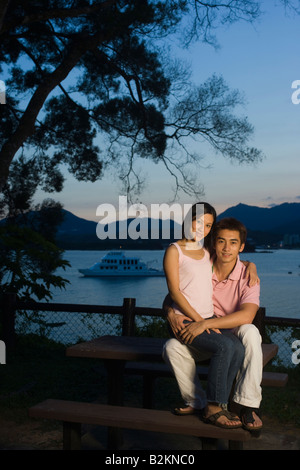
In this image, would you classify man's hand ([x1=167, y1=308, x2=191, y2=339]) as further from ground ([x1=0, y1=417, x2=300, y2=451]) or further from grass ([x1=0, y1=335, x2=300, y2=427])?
grass ([x1=0, y1=335, x2=300, y2=427])

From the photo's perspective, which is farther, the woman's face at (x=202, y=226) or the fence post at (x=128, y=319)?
the fence post at (x=128, y=319)

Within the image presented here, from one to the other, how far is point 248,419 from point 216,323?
57 centimetres

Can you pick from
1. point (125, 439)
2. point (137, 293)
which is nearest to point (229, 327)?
point (125, 439)

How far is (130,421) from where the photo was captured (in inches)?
124

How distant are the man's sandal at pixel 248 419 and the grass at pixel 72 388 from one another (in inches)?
78.8

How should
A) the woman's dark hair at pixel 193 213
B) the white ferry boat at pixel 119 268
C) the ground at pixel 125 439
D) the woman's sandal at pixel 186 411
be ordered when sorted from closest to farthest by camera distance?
the woman's sandal at pixel 186 411, the woman's dark hair at pixel 193 213, the ground at pixel 125 439, the white ferry boat at pixel 119 268

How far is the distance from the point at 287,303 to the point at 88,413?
43.5 m

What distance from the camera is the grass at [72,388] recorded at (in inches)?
205

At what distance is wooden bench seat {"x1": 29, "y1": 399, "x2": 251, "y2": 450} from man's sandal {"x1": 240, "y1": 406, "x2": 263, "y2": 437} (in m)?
0.04

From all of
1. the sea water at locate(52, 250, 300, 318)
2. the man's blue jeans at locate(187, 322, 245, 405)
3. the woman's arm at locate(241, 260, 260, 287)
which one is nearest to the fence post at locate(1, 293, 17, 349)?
the woman's arm at locate(241, 260, 260, 287)

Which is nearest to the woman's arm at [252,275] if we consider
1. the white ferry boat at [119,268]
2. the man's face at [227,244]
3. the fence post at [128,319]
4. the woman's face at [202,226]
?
the man's face at [227,244]

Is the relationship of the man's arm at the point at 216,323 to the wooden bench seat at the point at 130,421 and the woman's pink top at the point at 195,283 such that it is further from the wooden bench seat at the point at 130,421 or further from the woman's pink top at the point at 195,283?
the wooden bench seat at the point at 130,421

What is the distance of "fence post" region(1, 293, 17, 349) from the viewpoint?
8086 millimetres
